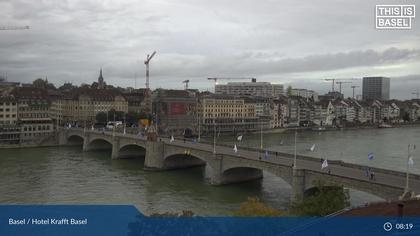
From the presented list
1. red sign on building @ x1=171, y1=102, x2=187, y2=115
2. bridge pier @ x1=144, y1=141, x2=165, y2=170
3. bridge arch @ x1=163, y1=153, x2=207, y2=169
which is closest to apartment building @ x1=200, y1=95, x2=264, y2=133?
red sign on building @ x1=171, y1=102, x2=187, y2=115

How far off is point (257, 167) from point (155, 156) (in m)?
14.4

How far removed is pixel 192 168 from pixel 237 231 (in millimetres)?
33111

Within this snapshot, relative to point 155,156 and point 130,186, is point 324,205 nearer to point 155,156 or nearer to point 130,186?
point 130,186

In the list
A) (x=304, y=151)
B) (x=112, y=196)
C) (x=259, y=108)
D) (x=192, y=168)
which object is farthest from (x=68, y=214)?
(x=259, y=108)

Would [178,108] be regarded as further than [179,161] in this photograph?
Yes

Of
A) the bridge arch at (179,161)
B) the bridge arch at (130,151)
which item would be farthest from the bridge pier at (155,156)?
the bridge arch at (130,151)

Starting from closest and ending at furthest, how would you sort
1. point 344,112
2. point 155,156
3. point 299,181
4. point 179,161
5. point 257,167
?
point 299,181, point 257,167, point 155,156, point 179,161, point 344,112

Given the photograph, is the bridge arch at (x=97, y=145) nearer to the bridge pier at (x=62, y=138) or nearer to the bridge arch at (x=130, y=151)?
the bridge pier at (x=62, y=138)

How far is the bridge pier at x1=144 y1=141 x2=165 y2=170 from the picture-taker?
152ft

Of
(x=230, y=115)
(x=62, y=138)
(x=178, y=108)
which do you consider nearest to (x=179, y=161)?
(x=62, y=138)

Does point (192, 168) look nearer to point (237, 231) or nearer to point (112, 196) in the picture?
point (112, 196)

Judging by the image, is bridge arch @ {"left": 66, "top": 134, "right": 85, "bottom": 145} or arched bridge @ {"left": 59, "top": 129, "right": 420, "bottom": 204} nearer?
arched bridge @ {"left": 59, "top": 129, "right": 420, "bottom": 204}

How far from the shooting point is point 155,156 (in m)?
46.4

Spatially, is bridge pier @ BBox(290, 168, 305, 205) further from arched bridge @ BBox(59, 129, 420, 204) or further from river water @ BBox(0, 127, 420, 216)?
river water @ BBox(0, 127, 420, 216)
